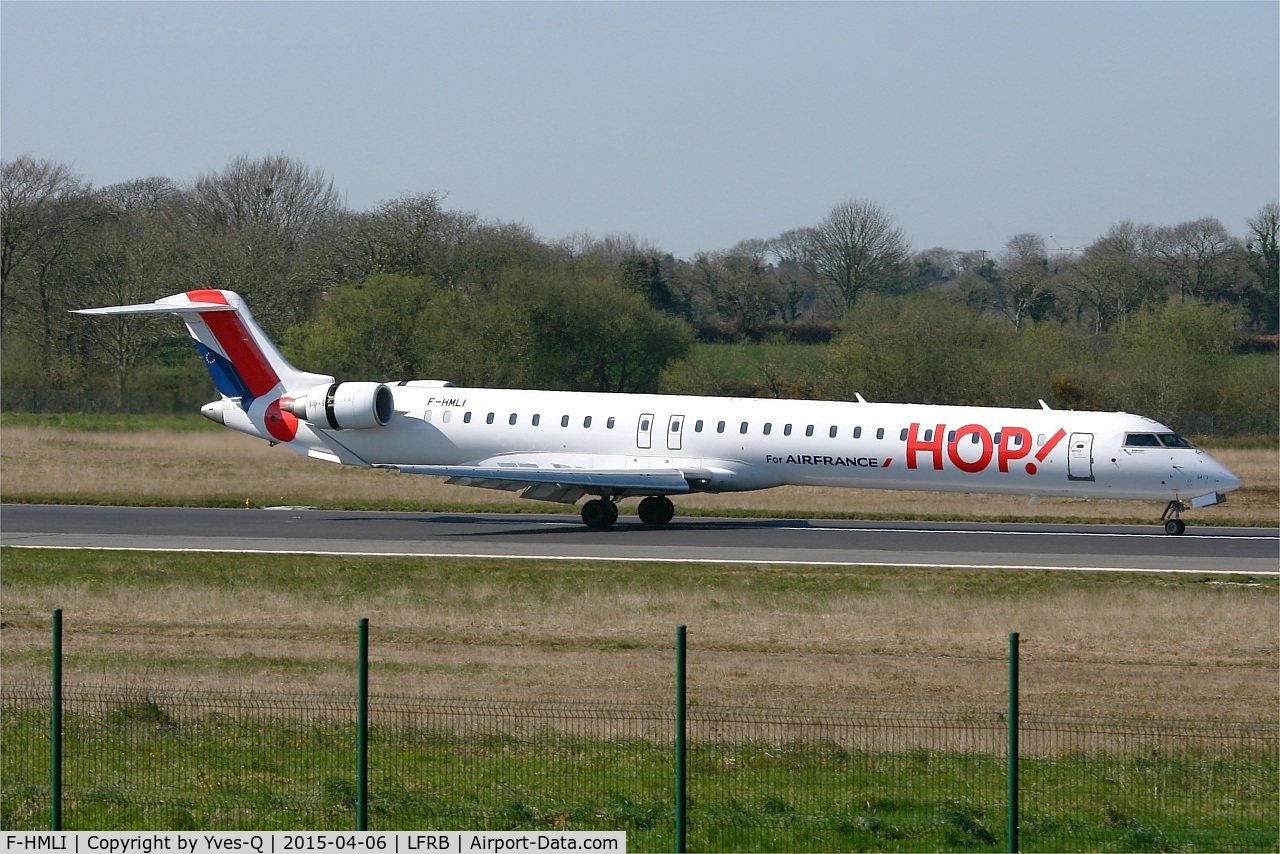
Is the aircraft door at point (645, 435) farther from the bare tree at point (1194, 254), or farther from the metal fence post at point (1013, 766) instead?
the bare tree at point (1194, 254)

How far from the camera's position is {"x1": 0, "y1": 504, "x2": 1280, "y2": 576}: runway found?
2730 centimetres

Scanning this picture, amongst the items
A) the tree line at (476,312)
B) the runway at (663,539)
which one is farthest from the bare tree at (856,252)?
the runway at (663,539)

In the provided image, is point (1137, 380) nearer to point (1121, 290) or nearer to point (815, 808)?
point (1121, 290)

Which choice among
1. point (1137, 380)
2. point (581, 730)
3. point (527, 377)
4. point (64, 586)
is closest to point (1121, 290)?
point (1137, 380)

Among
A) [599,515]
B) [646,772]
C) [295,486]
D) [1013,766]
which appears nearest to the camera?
[1013,766]

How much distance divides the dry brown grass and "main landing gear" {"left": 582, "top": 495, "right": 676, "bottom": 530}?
373cm

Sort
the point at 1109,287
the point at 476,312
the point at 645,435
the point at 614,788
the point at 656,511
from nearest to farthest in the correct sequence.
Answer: the point at 614,788 < the point at 645,435 < the point at 656,511 < the point at 476,312 < the point at 1109,287

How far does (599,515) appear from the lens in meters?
32.4

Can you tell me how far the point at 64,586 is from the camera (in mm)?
23562

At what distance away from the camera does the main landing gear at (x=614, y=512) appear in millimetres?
32438

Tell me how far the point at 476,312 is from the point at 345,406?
28.9 m

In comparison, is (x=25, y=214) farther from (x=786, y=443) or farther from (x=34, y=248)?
(x=786, y=443)

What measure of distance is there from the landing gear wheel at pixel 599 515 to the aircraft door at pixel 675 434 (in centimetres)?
183

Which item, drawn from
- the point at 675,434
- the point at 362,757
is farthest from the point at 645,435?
the point at 362,757
